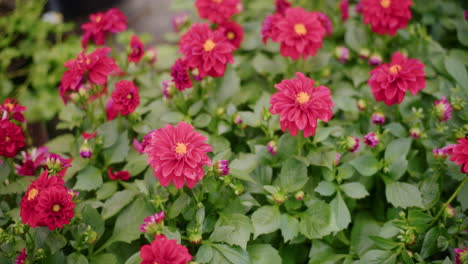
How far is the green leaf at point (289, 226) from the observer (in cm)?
136

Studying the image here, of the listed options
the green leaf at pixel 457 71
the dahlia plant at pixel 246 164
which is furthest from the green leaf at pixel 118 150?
the green leaf at pixel 457 71

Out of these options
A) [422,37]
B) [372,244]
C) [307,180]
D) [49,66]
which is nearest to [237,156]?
[307,180]

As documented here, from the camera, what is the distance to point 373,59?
1.89m

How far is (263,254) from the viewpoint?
1.37 metres

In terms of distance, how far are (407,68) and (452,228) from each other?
602 mm

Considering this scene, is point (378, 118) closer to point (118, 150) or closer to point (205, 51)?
point (205, 51)

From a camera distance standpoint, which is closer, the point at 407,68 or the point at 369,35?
the point at 407,68

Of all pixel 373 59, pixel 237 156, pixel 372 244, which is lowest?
pixel 372 244

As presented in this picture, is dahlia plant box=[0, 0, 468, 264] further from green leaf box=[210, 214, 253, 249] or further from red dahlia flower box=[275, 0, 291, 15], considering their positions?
red dahlia flower box=[275, 0, 291, 15]

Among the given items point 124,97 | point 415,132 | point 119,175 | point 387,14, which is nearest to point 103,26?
point 124,97

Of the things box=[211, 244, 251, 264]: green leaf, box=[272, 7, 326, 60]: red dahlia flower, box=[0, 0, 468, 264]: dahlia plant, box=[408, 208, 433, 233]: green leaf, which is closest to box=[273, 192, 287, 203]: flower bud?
box=[0, 0, 468, 264]: dahlia plant

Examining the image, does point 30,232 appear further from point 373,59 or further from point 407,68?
point 373,59

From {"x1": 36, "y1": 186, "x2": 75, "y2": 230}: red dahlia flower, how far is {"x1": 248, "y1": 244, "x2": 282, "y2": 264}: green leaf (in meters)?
0.63

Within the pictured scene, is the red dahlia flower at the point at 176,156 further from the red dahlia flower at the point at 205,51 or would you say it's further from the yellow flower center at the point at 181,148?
the red dahlia flower at the point at 205,51
